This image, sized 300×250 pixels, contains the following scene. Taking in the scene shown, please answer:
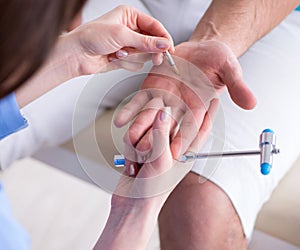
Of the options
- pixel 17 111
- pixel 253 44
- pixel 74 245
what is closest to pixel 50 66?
pixel 17 111

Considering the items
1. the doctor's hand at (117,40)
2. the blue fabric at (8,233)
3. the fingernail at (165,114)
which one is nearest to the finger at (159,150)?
the fingernail at (165,114)

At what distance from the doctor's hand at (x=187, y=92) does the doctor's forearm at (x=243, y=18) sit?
0.45ft

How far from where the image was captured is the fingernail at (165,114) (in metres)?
0.91

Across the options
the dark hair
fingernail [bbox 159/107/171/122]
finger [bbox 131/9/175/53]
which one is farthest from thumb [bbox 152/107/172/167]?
the dark hair

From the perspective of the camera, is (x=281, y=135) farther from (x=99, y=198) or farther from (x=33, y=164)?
(x=33, y=164)

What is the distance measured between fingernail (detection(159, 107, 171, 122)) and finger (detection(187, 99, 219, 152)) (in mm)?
63

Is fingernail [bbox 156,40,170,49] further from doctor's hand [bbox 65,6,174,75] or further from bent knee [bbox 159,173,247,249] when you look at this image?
bent knee [bbox 159,173,247,249]

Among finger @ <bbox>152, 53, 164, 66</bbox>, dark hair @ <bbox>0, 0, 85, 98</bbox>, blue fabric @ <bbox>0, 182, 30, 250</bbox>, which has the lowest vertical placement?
blue fabric @ <bbox>0, 182, 30, 250</bbox>

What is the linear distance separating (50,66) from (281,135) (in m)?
0.46

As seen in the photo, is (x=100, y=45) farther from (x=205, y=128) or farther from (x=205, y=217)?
(x=205, y=217)

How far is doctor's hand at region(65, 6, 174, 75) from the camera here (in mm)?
841

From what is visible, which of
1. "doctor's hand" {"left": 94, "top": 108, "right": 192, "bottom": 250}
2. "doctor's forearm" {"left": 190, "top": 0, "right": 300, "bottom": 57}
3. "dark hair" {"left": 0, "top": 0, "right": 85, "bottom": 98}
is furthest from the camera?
"doctor's forearm" {"left": 190, "top": 0, "right": 300, "bottom": 57}

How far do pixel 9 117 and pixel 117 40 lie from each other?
220mm

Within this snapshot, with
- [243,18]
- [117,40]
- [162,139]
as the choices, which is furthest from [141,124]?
[243,18]
